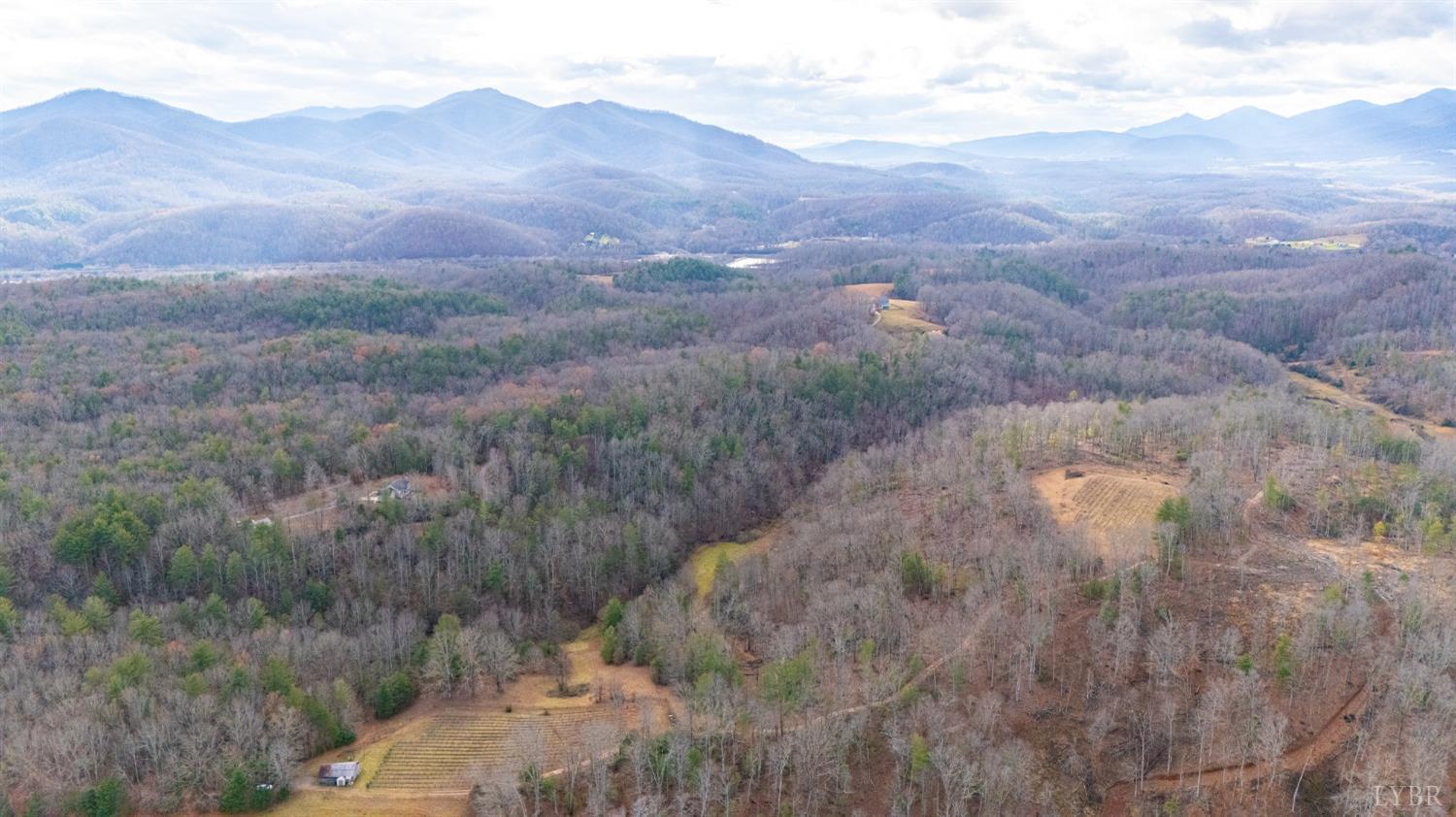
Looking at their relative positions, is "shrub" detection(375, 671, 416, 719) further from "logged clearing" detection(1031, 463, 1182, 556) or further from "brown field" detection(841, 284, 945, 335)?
"brown field" detection(841, 284, 945, 335)

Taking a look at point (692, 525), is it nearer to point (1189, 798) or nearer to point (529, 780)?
point (529, 780)

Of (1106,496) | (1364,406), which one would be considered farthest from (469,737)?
(1364,406)

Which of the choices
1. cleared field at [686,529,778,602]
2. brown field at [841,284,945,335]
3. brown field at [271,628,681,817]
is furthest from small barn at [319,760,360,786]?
brown field at [841,284,945,335]

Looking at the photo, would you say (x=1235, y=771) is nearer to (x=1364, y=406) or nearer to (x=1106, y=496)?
(x=1106, y=496)

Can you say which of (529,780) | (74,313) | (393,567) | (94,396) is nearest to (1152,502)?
(529,780)

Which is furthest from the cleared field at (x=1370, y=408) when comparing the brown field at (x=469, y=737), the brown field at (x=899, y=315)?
the brown field at (x=469, y=737)

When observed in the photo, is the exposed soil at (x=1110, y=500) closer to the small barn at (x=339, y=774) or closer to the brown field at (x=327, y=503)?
the small barn at (x=339, y=774)
